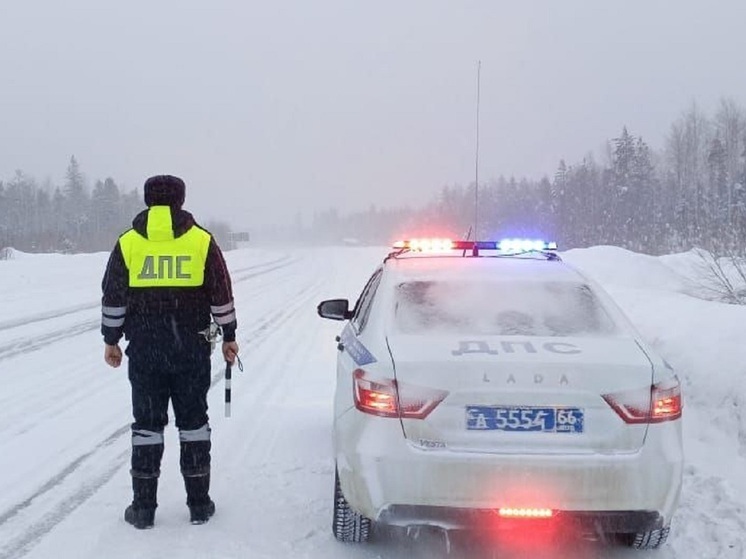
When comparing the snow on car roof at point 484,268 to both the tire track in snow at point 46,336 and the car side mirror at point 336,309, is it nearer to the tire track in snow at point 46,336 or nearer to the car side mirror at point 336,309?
the car side mirror at point 336,309

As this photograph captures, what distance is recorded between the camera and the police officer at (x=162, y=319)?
3975 mm

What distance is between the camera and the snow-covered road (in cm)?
383

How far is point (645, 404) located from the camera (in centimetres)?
323

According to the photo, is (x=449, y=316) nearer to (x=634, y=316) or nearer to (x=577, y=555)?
(x=577, y=555)

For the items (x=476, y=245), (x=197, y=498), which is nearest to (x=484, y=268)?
(x=476, y=245)

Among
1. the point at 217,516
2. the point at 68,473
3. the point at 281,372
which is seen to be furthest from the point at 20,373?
the point at 217,516

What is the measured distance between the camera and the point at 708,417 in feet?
19.2

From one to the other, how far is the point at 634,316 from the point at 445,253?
5449 millimetres

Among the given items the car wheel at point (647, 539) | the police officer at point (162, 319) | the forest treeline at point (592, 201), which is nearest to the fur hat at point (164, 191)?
the police officer at point (162, 319)

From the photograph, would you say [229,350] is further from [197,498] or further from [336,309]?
[336,309]

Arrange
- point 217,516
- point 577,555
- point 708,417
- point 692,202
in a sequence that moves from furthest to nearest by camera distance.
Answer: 1. point 692,202
2. point 708,417
3. point 217,516
4. point 577,555

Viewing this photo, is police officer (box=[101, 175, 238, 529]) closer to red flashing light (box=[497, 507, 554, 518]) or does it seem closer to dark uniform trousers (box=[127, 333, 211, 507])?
dark uniform trousers (box=[127, 333, 211, 507])

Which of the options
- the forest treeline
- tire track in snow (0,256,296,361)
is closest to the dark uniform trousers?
tire track in snow (0,256,296,361)

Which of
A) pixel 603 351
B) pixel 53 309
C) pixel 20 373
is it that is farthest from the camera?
pixel 53 309
